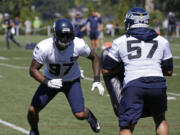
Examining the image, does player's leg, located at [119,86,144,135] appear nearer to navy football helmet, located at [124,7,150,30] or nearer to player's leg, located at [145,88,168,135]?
player's leg, located at [145,88,168,135]

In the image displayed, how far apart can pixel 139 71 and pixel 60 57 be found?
5.29 feet

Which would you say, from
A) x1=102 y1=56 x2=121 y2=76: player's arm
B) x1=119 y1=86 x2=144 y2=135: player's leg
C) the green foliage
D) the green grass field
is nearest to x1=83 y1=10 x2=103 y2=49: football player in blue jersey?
the green grass field

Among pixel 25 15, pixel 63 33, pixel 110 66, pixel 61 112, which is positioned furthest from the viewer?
pixel 25 15

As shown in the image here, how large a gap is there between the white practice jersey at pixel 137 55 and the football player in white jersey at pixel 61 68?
1211mm

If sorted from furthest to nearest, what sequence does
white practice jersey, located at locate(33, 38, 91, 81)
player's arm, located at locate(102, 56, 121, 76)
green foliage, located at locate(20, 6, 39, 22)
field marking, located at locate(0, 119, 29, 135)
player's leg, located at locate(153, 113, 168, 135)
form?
green foliage, located at locate(20, 6, 39, 22) → field marking, located at locate(0, 119, 29, 135) → white practice jersey, located at locate(33, 38, 91, 81) → player's leg, located at locate(153, 113, 168, 135) → player's arm, located at locate(102, 56, 121, 76)

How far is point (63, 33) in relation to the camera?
270 inches

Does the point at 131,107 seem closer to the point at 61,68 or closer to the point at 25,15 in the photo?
the point at 61,68

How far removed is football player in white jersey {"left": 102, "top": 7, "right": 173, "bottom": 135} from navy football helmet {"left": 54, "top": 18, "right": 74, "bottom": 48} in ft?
3.54

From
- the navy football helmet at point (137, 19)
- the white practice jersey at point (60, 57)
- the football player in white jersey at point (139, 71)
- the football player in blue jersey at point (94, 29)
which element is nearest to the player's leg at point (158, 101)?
the football player in white jersey at point (139, 71)

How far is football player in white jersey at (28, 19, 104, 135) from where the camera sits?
6.93 m

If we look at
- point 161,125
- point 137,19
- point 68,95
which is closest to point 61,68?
point 68,95

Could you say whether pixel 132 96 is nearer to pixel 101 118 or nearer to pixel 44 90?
pixel 44 90

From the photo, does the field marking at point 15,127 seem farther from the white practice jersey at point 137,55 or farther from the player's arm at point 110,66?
the white practice jersey at point 137,55

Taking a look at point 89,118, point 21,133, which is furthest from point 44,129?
point 89,118
